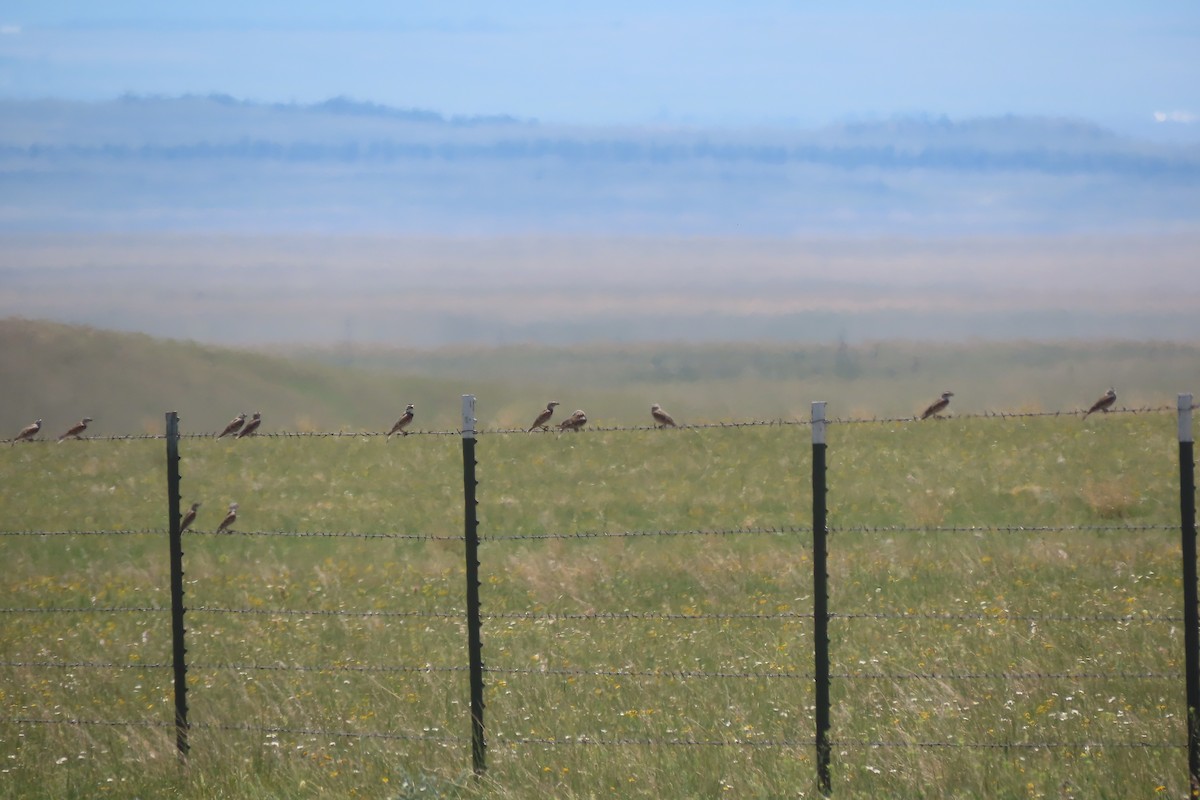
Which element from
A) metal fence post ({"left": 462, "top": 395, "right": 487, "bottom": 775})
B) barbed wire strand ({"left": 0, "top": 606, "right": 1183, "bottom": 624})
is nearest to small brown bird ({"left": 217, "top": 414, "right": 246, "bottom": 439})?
barbed wire strand ({"left": 0, "top": 606, "right": 1183, "bottom": 624})

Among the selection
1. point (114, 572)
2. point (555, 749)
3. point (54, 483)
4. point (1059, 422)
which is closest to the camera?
point (555, 749)

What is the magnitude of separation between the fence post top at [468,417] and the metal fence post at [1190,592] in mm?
4461

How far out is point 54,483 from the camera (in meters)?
29.3

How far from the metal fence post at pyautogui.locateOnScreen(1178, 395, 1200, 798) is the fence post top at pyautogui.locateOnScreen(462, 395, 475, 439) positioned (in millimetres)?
4461

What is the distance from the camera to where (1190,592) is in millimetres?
7570

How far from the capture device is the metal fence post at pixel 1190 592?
24.4 feet

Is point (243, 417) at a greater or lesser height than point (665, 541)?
greater

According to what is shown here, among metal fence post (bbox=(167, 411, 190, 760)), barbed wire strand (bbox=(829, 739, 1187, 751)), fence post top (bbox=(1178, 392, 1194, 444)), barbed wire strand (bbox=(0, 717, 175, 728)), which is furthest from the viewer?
barbed wire strand (bbox=(0, 717, 175, 728))

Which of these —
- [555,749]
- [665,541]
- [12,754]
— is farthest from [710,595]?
[12,754]

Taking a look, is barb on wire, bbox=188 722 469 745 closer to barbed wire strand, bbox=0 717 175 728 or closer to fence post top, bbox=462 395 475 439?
barbed wire strand, bbox=0 717 175 728

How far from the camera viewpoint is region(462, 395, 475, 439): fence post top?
780 cm

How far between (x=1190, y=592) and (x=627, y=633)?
650cm

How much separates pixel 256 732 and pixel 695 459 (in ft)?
69.7

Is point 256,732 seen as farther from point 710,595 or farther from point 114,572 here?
point 114,572
